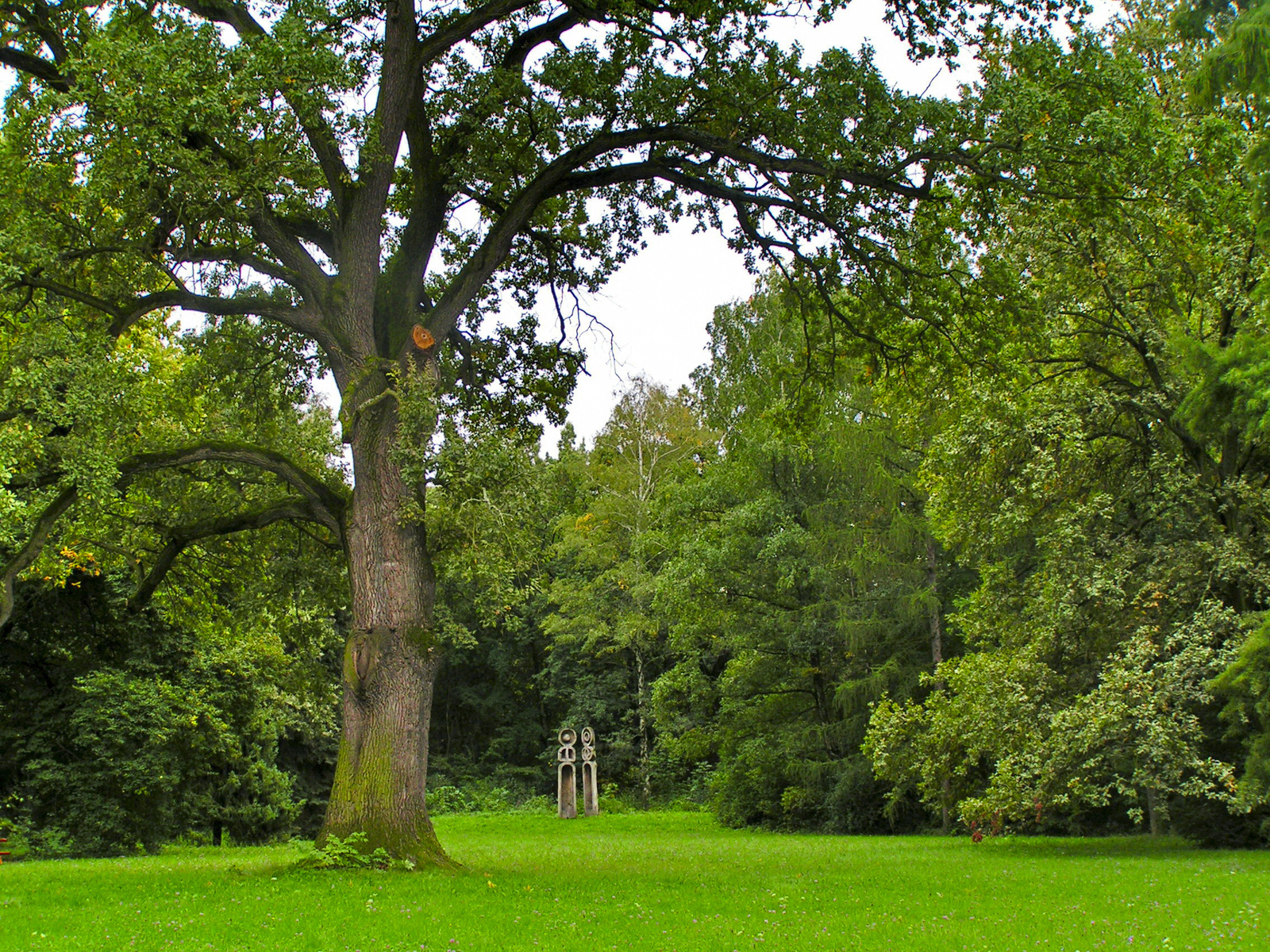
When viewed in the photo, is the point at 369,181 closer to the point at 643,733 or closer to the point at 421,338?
the point at 421,338

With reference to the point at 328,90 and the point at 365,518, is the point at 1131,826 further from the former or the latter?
the point at 328,90

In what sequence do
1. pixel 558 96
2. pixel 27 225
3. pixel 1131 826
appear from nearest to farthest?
1. pixel 27 225
2. pixel 558 96
3. pixel 1131 826

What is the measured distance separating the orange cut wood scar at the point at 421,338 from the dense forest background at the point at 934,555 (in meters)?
1.19

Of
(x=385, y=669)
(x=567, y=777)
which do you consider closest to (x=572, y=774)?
(x=567, y=777)

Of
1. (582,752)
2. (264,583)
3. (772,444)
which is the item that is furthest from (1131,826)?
(264,583)

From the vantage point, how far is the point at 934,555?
78.0ft

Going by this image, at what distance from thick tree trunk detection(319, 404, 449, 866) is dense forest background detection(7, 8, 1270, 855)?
60 centimetres

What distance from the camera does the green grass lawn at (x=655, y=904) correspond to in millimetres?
7375

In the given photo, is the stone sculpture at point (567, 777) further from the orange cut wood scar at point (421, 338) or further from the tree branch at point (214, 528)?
the orange cut wood scar at point (421, 338)

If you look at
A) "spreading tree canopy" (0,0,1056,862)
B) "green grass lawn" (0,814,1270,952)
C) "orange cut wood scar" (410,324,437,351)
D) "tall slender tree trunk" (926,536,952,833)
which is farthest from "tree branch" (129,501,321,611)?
"tall slender tree trunk" (926,536,952,833)

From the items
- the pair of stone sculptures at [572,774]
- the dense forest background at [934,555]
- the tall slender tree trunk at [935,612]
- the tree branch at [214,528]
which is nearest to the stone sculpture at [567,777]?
the pair of stone sculptures at [572,774]

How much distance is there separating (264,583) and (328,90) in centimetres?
747

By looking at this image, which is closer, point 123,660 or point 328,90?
point 328,90

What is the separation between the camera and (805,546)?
24016 millimetres
